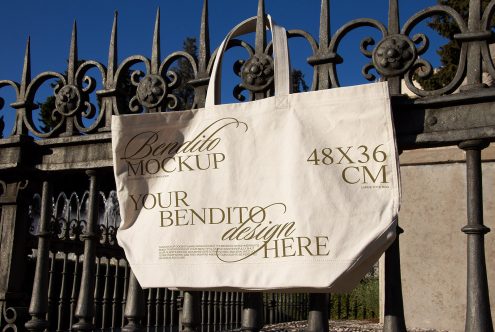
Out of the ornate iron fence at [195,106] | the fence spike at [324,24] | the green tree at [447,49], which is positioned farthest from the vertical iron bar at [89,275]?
the green tree at [447,49]

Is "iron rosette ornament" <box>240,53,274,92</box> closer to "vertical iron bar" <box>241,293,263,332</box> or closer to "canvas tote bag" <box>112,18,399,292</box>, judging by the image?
"canvas tote bag" <box>112,18,399,292</box>

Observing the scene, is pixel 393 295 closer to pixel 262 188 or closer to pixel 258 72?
pixel 262 188

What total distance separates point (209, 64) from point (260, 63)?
0.23 metres

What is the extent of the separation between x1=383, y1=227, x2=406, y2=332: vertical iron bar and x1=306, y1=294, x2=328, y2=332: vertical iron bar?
8.6 inches

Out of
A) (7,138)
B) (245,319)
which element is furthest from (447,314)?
(7,138)

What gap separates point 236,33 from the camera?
7.68ft

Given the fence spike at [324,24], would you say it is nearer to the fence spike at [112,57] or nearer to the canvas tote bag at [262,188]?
the canvas tote bag at [262,188]

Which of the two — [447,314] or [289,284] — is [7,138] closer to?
[289,284]

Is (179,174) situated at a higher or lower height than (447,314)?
higher

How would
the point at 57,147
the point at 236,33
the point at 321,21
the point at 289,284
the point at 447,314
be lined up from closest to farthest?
the point at 289,284
the point at 321,21
the point at 236,33
the point at 57,147
the point at 447,314

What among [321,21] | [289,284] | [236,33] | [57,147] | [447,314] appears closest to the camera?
[289,284]

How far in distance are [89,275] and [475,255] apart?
61.1 inches

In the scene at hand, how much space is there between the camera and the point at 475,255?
194 centimetres

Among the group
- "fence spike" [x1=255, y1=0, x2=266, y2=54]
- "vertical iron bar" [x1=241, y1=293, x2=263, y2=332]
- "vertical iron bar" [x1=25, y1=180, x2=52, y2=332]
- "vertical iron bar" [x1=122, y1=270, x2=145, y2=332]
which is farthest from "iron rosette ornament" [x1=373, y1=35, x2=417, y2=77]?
"vertical iron bar" [x1=25, y1=180, x2=52, y2=332]
